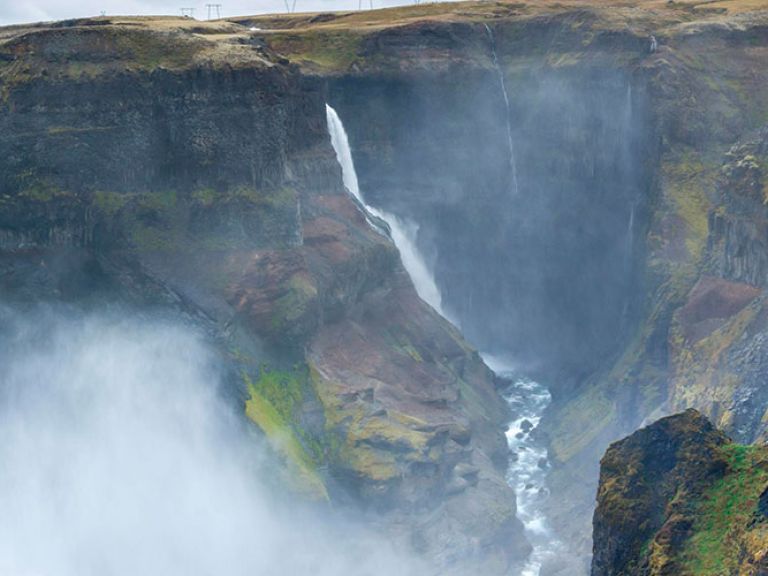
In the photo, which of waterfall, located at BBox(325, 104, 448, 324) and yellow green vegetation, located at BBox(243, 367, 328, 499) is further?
waterfall, located at BBox(325, 104, 448, 324)

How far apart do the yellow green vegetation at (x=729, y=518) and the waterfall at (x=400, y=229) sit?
260ft

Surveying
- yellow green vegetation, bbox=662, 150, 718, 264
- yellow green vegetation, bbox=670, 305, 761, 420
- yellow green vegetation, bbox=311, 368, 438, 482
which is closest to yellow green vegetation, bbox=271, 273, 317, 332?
yellow green vegetation, bbox=311, 368, 438, 482

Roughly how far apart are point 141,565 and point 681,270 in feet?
159

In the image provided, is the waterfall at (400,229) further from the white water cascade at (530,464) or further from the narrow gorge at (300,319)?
the white water cascade at (530,464)

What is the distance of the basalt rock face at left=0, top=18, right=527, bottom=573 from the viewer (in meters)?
Answer: 83.3

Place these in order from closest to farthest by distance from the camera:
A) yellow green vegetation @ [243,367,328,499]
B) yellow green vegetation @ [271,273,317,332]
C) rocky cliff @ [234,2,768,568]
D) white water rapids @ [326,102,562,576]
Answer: yellow green vegetation @ [243,367,328,499]
yellow green vegetation @ [271,273,317,332]
white water rapids @ [326,102,562,576]
rocky cliff @ [234,2,768,568]

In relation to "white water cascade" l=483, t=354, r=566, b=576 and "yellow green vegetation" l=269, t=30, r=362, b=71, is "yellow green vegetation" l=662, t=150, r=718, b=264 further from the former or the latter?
"yellow green vegetation" l=269, t=30, r=362, b=71

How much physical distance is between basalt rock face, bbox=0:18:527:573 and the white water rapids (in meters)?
2.21

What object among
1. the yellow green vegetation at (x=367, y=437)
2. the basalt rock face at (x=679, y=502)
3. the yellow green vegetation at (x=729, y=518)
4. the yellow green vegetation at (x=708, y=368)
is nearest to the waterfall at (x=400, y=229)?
the yellow green vegetation at (x=367, y=437)

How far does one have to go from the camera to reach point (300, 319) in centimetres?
8781

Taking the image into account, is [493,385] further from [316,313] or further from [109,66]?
[109,66]

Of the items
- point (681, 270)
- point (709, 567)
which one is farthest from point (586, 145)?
point (709, 567)

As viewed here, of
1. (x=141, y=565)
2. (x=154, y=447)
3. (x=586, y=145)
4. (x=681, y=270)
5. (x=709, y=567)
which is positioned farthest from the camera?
(x=586, y=145)

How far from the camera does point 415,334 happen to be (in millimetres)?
99938
